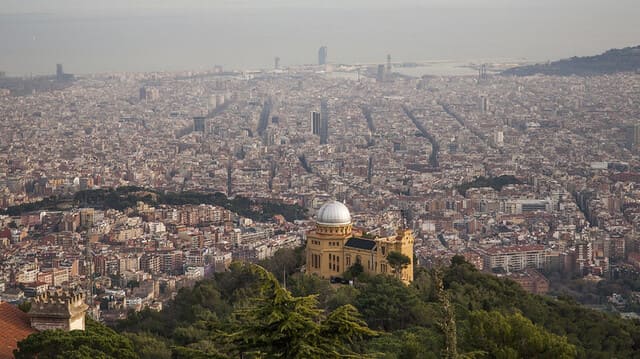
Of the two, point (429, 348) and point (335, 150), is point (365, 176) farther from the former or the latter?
point (429, 348)

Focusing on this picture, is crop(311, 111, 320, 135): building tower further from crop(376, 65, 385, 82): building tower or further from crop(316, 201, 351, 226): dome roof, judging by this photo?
crop(316, 201, 351, 226): dome roof

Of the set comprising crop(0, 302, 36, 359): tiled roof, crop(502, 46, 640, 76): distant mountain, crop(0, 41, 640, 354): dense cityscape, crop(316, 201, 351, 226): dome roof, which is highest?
crop(502, 46, 640, 76): distant mountain

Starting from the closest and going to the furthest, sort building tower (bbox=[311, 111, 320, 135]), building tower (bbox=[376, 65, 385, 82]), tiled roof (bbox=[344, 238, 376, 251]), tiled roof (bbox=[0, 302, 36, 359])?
tiled roof (bbox=[0, 302, 36, 359]) < tiled roof (bbox=[344, 238, 376, 251]) < building tower (bbox=[311, 111, 320, 135]) < building tower (bbox=[376, 65, 385, 82])

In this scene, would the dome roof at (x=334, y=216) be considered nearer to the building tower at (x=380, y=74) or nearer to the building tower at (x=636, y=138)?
the building tower at (x=636, y=138)

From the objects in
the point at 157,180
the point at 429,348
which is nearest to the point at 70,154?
the point at 157,180

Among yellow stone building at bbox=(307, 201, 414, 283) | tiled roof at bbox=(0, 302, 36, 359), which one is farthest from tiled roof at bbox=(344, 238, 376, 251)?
tiled roof at bbox=(0, 302, 36, 359)
